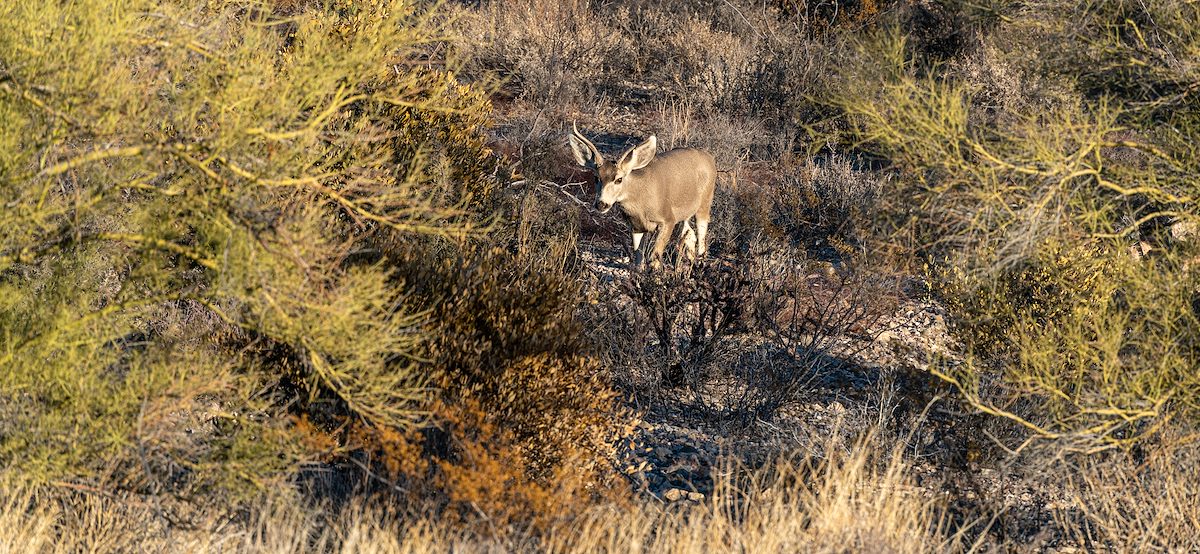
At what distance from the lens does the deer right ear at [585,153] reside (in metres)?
10.4

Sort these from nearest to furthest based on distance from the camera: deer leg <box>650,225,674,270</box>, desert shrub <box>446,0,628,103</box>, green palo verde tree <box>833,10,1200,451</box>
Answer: green palo verde tree <box>833,10,1200,451</box> < deer leg <box>650,225,674,270</box> < desert shrub <box>446,0,628,103</box>

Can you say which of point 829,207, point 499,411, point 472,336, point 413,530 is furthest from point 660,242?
point 413,530

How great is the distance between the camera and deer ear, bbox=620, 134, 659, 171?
34.3 ft

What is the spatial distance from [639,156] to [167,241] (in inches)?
219

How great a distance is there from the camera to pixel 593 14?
58.8 feet

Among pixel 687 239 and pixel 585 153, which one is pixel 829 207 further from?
pixel 585 153

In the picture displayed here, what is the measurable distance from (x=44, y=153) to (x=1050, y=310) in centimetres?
580

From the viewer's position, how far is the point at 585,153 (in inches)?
421

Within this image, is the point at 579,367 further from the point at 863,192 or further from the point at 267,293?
the point at 863,192

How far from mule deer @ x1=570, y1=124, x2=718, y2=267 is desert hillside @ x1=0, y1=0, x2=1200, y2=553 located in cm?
126

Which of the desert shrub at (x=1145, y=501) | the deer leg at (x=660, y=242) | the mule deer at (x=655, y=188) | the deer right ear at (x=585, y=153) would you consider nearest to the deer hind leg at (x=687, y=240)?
the mule deer at (x=655, y=188)

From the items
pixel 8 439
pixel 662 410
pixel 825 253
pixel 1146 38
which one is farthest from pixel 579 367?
pixel 825 253

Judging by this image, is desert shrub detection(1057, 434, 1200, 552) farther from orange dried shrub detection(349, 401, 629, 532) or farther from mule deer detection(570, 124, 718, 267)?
mule deer detection(570, 124, 718, 267)

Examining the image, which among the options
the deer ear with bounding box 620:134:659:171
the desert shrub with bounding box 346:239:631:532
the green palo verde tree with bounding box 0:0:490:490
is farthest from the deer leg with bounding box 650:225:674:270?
the green palo verde tree with bounding box 0:0:490:490
